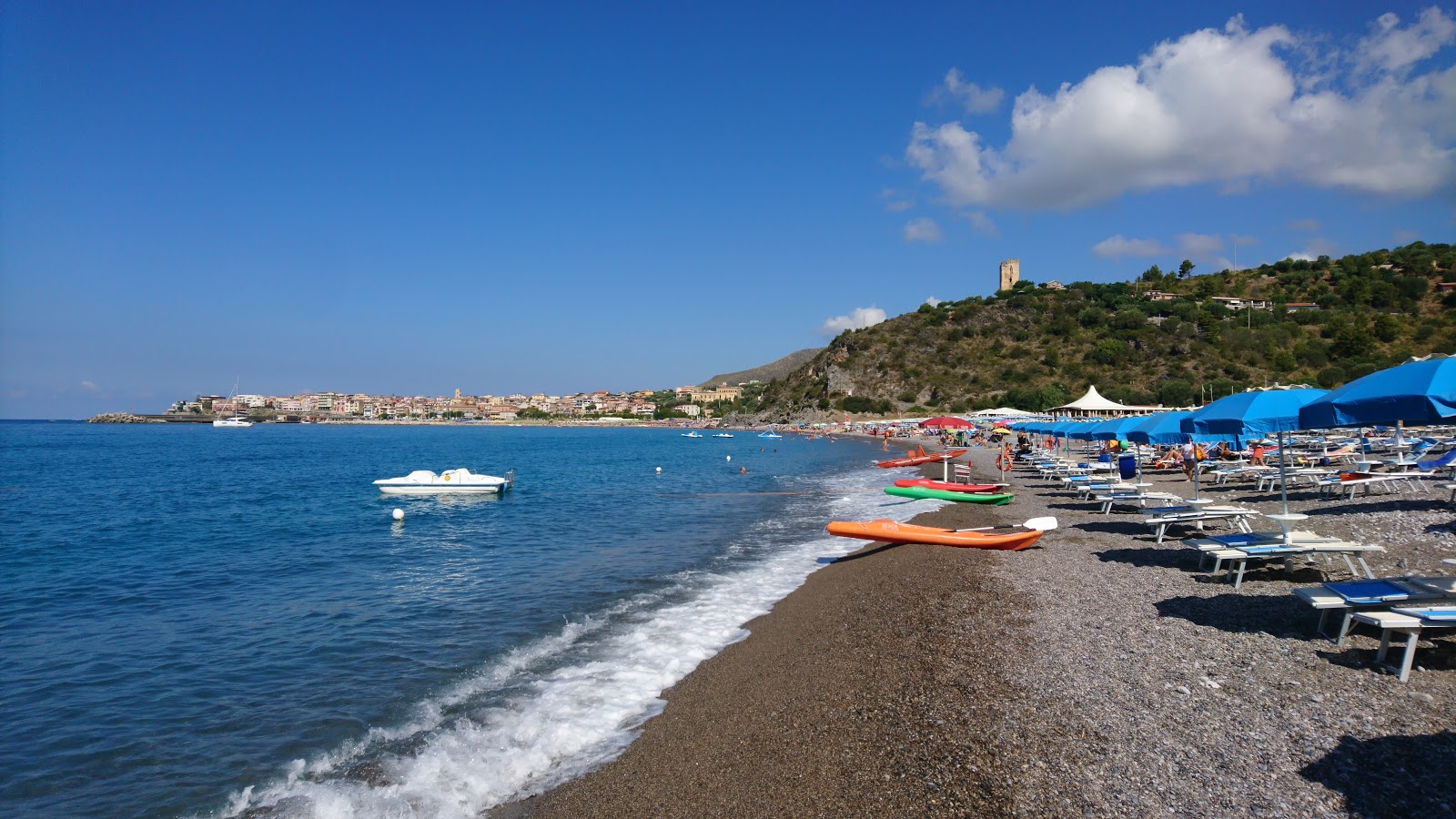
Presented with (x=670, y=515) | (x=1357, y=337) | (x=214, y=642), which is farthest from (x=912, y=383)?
(x=214, y=642)

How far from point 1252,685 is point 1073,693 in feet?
4.11

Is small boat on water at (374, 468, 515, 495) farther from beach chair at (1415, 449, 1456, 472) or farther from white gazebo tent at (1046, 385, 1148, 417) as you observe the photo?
white gazebo tent at (1046, 385, 1148, 417)

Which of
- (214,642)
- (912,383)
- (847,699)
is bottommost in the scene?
(214,642)

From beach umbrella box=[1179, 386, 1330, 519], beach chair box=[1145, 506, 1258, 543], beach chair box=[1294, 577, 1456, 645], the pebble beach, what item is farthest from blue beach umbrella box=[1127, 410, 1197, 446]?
beach chair box=[1294, 577, 1456, 645]

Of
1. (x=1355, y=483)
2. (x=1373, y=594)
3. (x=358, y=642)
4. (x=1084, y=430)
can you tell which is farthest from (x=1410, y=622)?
(x=1084, y=430)

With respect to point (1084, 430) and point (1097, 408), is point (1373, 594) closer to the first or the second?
point (1084, 430)

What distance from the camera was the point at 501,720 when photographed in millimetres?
6516

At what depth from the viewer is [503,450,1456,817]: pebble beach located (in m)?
4.01

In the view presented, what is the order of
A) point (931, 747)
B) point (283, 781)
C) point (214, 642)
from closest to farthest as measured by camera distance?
1. point (931, 747)
2. point (283, 781)
3. point (214, 642)

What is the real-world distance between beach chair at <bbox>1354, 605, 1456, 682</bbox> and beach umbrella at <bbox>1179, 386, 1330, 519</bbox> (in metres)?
4.04

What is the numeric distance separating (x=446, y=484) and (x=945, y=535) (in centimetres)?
2029

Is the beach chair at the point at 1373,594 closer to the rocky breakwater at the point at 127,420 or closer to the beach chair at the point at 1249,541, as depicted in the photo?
the beach chair at the point at 1249,541

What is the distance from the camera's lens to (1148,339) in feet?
251

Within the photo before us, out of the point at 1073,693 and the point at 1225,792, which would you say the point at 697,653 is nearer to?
the point at 1073,693
